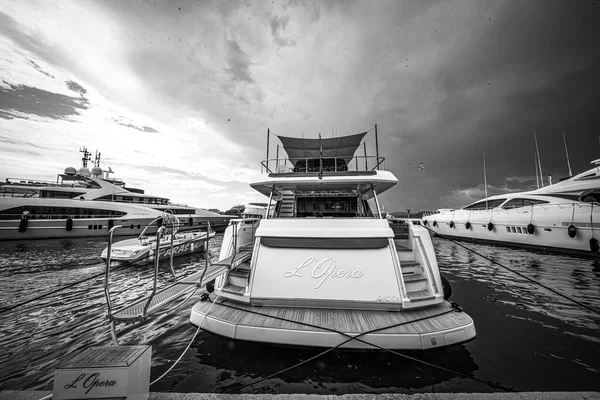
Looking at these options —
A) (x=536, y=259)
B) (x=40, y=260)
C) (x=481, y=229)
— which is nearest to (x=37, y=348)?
(x=40, y=260)

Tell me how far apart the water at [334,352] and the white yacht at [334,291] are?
397 mm

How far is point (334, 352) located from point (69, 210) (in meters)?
34.3

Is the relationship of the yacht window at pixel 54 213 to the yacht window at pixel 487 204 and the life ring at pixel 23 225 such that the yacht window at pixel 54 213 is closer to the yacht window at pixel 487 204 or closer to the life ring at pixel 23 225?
the life ring at pixel 23 225

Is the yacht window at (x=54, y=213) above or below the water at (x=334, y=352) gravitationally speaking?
above

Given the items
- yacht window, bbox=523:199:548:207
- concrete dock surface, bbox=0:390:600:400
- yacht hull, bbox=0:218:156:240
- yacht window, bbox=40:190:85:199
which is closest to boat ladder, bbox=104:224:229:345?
concrete dock surface, bbox=0:390:600:400

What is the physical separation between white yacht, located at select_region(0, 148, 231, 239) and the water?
1222 cm

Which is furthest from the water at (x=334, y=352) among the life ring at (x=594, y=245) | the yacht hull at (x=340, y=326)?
the life ring at (x=594, y=245)

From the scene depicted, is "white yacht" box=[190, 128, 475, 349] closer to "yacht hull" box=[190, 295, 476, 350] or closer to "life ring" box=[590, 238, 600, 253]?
"yacht hull" box=[190, 295, 476, 350]

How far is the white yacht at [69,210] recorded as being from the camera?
70.2ft

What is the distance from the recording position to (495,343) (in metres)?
4.04

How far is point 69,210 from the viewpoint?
24.4 m

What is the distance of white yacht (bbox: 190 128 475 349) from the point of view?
10.7 feet

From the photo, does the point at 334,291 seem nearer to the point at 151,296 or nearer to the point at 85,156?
the point at 151,296

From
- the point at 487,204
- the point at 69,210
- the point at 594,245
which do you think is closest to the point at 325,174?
the point at 594,245
